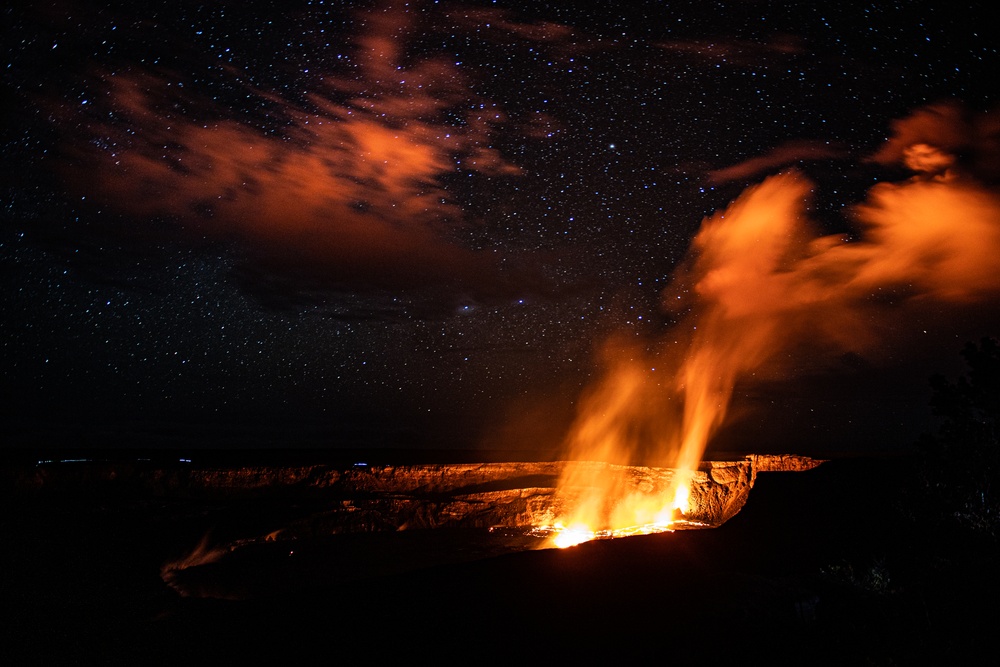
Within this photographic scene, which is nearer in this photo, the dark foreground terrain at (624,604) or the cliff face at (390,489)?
the dark foreground terrain at (624,604)

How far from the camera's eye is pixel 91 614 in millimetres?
12758

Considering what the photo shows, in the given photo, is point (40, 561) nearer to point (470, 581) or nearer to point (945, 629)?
point (470, 581)

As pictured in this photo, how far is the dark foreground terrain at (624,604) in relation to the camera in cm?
785

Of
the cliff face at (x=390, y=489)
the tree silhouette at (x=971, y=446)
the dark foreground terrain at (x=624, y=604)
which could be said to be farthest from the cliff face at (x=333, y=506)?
the tree silhouette at (x=971, y=446)

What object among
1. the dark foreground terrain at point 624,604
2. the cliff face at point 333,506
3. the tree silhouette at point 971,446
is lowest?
the cliff face at point 333,506

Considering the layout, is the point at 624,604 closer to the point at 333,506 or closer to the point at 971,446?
the point at 971,446

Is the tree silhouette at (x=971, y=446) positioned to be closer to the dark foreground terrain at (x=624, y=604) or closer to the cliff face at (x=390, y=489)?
the dark foreground terrain at (x=624, y=604)

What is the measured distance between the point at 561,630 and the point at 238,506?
27.5 metres

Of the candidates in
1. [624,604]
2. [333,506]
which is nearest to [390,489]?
[333,506]

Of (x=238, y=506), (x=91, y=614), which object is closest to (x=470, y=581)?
(x=91, y=614)

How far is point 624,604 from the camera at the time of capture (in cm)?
937

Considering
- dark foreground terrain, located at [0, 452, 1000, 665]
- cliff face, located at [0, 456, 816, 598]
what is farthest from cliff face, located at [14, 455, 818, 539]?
dark foreground terrain, located at [0, 452, 1000, 665]

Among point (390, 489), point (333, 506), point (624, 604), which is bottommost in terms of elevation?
point (390, 489)

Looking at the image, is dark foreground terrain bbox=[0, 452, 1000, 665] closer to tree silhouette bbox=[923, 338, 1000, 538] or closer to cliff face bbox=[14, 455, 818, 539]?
tree silhouette bbox=[923, 338, 1000, 538]
